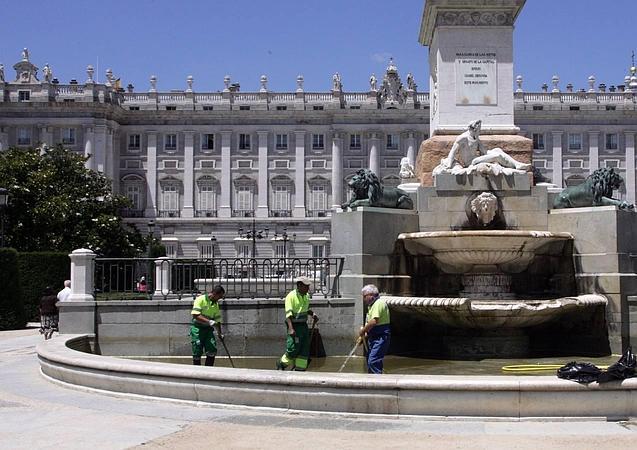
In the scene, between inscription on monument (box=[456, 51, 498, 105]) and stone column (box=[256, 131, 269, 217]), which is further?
stone column (box=[256, 131, 269, 217])

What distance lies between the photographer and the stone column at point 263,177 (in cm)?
9181

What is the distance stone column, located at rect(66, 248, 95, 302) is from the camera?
16328mm

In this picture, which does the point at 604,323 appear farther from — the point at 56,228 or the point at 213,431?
the point at 56,228

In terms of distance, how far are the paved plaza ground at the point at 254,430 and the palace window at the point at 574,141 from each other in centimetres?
8651

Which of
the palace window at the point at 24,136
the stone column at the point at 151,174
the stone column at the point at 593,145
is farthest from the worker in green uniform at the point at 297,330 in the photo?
the stone column at the point at 593,145

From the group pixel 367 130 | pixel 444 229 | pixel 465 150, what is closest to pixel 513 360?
pixel 444 229

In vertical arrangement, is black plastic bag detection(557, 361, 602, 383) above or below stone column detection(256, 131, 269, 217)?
below

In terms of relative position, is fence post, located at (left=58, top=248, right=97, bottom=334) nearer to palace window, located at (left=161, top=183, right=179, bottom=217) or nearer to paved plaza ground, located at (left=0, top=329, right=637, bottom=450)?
paved plaza ground, located at (left=0, top=329, right=637, bottom=450)

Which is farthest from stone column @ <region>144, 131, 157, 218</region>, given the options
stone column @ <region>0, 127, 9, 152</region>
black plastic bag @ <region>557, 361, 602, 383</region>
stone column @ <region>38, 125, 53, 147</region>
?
black plastic bag @ <region>557, 361, 602, 383</region>

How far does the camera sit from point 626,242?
14.8 meters

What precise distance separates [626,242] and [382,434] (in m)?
7.89

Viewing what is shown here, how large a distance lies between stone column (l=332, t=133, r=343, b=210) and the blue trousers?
263ft

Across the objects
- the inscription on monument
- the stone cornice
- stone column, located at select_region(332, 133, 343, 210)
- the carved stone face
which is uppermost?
stone column, located at select_region(332, 133, 343, 210)

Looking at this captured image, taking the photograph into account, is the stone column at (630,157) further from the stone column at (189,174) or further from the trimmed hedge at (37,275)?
the trimmed hedge at (37,275)
